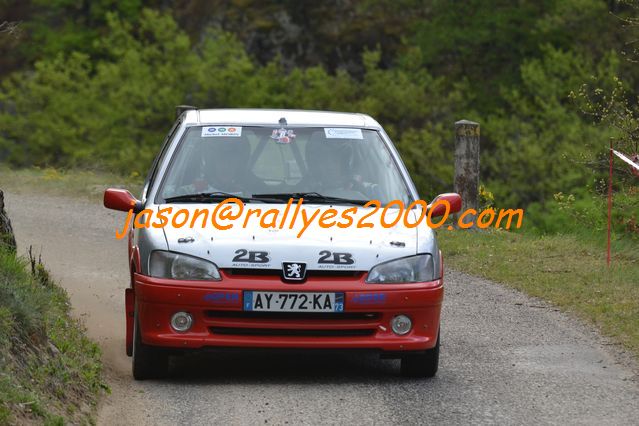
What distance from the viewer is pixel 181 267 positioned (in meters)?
7.87

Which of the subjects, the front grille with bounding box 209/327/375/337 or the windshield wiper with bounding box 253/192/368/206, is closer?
the front grille with bounding box 209/327/375/337

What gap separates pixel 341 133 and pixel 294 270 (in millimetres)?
1747

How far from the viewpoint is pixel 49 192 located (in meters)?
20.3

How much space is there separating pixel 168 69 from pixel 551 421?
2948 cm

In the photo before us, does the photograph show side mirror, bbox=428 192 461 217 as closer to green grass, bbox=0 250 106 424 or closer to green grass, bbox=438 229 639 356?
green grass, bbox=438 229 639 356

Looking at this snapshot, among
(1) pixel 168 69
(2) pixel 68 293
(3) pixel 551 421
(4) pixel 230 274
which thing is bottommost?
(1) pixel 168 69

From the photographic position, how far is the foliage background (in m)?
35.2

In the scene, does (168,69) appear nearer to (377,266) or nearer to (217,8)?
(217,8)

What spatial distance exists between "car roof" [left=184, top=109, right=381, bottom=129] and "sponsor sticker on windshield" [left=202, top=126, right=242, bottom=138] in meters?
0.06

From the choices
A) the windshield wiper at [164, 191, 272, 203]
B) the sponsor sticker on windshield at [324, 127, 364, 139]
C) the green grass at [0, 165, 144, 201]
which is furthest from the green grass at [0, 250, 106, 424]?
the green grass at [0, 165, 144, 201]

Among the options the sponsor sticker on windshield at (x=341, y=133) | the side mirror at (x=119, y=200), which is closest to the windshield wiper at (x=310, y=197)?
the sponsor sticker on windshield at (x=341, y=133)

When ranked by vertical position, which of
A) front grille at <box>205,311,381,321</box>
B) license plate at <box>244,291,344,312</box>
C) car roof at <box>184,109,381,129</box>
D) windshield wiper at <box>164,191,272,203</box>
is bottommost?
front grille at <box>205,311,381,321</box>

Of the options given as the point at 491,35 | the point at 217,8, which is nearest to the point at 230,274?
the point at 491,35

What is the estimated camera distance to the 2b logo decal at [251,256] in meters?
7.80
